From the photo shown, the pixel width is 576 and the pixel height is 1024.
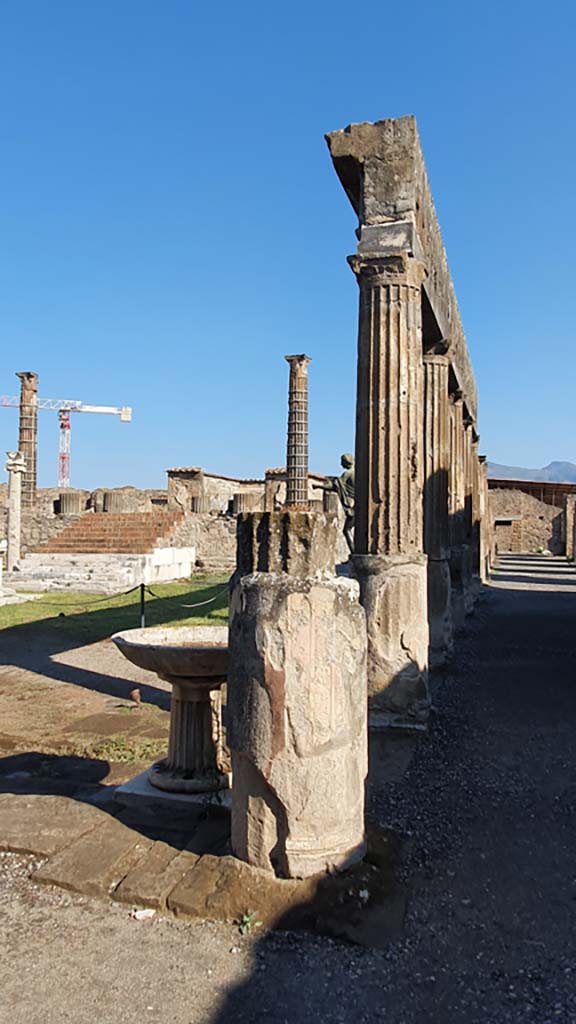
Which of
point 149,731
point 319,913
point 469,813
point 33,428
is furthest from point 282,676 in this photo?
point 33,428

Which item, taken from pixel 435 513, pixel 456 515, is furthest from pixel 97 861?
pixel 456 515

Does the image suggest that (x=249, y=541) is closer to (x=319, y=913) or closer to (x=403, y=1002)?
(x=319, y=913)

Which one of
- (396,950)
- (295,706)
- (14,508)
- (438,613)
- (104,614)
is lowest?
(396,950)

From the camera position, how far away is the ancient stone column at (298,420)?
2092 centimetres

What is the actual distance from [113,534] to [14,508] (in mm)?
2801

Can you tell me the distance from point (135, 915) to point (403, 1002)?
1048 mm

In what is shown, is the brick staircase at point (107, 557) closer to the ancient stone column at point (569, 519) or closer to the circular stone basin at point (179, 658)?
the circular stone basin at point (179, 658)

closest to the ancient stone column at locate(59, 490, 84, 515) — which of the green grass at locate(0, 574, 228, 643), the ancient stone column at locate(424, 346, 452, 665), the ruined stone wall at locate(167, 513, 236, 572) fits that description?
the ruined stone wall at locate(167, 513, 236, 572)

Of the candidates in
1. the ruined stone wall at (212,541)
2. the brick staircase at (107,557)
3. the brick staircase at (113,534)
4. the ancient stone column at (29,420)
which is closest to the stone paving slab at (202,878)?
the brick staircase at (107,557)

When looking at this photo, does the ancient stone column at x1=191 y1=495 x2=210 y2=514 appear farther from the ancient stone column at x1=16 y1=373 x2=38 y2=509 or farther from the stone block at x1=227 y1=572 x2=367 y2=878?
the stone block at x1=227 y1=572 x2=367 y2=878

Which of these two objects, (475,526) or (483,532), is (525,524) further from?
(475,526)

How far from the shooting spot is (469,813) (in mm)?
3791

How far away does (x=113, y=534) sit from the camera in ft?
66.0

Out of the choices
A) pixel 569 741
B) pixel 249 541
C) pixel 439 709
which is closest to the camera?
pixel 249 541
